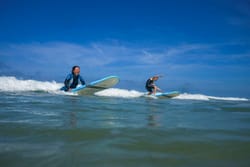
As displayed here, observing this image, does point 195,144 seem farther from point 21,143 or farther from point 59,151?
point 21,143

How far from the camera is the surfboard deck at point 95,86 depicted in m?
10.9

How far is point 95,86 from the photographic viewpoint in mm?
11297

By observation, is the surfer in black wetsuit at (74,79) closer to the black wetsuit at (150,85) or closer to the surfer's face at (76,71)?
the surfer's face at (76,71)

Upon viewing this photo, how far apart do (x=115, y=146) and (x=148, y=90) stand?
12566 mm

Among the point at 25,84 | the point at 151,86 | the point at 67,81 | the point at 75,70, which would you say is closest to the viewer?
the point at 67,81

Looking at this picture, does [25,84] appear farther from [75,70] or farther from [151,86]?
[151,86]

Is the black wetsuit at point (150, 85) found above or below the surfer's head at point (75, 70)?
below

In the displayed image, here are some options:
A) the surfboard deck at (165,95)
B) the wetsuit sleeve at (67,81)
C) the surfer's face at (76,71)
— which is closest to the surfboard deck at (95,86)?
the wetsuit sleeve at (67,81)

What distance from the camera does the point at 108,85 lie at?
1207 cm

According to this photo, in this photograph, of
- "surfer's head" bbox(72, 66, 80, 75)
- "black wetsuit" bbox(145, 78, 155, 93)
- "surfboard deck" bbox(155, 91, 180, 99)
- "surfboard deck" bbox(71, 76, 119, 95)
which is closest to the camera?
"surfboard deck" bbox(71, 76, 119, 95)

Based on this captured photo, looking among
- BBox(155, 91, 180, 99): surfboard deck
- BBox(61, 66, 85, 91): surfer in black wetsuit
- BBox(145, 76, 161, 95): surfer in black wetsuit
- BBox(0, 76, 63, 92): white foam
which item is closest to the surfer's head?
BBox(61, 66, 85, 91): surfer in black wetsuit

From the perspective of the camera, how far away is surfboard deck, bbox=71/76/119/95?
10.9m

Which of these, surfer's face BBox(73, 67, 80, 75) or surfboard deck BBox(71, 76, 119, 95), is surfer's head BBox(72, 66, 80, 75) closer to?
surfer's face BBox(73, 67, 80, 75)

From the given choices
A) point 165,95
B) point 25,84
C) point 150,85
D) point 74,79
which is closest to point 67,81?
point 74,79
